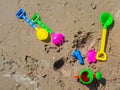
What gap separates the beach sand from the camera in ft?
5.95

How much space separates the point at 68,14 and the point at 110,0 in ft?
1.10

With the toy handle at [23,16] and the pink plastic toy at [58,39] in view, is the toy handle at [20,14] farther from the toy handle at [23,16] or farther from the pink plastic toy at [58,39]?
the pink plastic toy at [58,39]

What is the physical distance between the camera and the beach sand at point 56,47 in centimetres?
181

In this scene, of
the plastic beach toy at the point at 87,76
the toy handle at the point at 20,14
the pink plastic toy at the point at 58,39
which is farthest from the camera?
the toy handle at the point at 20,14

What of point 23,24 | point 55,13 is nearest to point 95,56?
point 55,13

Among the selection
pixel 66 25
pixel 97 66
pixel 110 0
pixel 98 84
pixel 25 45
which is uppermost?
pixel 110 0

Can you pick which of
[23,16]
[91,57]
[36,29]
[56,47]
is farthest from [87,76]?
[23,16]

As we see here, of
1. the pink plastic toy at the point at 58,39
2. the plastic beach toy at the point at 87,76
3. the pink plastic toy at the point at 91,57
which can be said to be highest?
the pink plastic toy at the point at 58,39

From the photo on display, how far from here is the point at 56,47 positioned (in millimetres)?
1884

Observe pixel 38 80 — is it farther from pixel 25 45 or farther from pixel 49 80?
pixel 25 45

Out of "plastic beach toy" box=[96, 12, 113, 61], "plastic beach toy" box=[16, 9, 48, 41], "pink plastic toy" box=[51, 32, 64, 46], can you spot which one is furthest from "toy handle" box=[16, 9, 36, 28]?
"plastic beach toy" box=[96, 12, 113, 61]

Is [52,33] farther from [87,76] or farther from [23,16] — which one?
[87,76]

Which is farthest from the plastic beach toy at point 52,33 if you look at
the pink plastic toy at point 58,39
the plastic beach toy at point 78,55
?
the plastic beach toy at point 78,55

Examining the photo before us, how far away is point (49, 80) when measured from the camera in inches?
71.7
